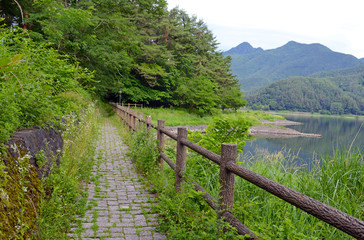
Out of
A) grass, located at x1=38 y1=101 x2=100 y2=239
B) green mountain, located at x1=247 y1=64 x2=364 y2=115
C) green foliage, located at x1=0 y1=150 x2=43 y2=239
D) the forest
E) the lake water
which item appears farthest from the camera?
green mountain, located at x1=247 y1=64 x2=364 y2=115

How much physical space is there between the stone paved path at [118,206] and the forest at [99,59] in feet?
5.46

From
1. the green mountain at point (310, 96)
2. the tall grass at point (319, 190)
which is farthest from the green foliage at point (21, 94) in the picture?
the green mountain at point (310, 96)

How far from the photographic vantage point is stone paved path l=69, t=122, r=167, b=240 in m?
3.53

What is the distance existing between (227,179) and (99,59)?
18.6m

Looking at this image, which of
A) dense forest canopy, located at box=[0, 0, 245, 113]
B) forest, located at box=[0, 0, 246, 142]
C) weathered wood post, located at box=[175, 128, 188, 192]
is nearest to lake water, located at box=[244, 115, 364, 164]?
weathered wood post, located at box=[175, 128, 188, 192]

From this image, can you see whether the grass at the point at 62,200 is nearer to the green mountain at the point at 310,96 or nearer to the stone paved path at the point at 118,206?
the stone paved path at the point at 118,206

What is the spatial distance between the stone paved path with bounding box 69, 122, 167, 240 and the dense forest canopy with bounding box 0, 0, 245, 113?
29.9 feet

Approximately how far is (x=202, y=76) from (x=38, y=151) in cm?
3841

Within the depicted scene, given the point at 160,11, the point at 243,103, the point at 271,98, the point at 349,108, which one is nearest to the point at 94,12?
the point at 160,11

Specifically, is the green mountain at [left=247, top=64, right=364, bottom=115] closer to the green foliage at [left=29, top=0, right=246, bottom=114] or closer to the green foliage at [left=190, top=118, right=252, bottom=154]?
the green foliage at [left=29, top=0, right=246, bottom=114]

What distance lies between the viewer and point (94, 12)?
20.0 meters

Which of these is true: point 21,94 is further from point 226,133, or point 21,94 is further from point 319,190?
point 319,190

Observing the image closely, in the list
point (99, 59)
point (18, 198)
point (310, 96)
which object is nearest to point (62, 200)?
point (18, 198)

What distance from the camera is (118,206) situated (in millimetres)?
4473
